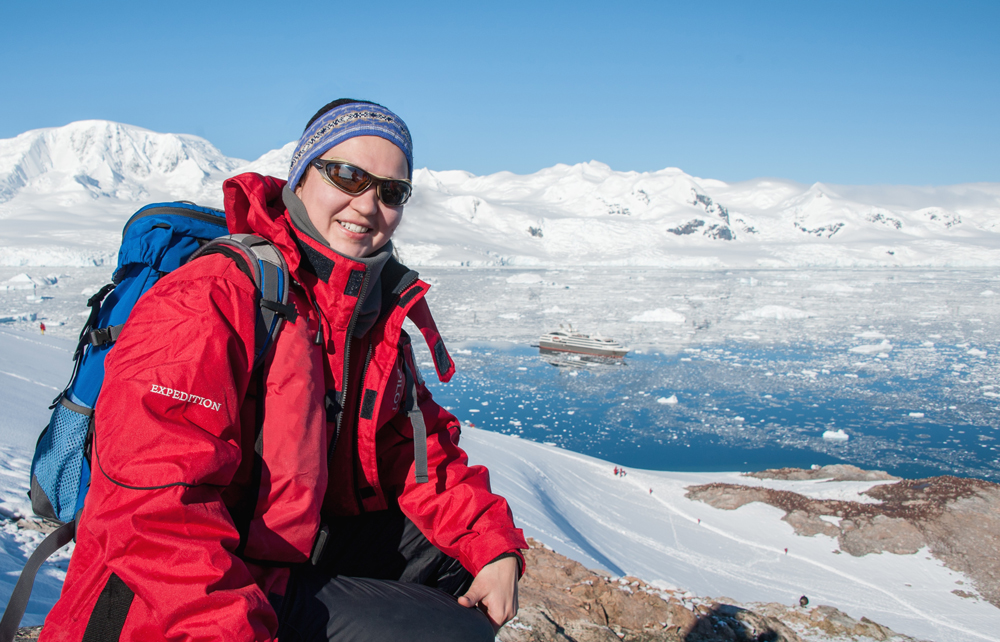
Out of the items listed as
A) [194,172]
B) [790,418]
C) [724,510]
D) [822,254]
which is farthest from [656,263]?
[194,172]

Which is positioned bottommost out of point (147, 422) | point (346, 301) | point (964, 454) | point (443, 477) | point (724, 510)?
point (724, 510)

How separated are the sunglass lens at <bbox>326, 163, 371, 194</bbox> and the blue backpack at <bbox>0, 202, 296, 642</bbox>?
25 cm

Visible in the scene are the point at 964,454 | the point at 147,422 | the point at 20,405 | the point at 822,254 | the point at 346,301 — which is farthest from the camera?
the point at 822,254

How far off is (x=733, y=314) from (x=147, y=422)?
124 feet

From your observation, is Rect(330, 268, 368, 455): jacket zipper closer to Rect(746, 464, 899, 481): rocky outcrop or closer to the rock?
the rock

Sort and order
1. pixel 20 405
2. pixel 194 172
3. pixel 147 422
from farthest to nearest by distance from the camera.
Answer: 1. pixel 194 172
2. pixel 20 405
3. pixel 147 422

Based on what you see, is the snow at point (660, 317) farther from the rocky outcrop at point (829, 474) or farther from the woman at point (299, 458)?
the woman at point (299, 458)

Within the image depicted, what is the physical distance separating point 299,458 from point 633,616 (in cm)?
375

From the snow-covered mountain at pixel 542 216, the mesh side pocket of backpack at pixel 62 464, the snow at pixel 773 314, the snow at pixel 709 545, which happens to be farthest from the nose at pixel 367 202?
the snow-covered mountain at pixel 542 216

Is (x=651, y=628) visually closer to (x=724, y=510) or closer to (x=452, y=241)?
(x=724, y=510)

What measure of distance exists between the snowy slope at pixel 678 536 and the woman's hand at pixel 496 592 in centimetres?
415

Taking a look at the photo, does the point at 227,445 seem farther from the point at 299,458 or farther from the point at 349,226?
the point at 349,226

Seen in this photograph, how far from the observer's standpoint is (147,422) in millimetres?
961

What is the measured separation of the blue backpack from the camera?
116 cm
